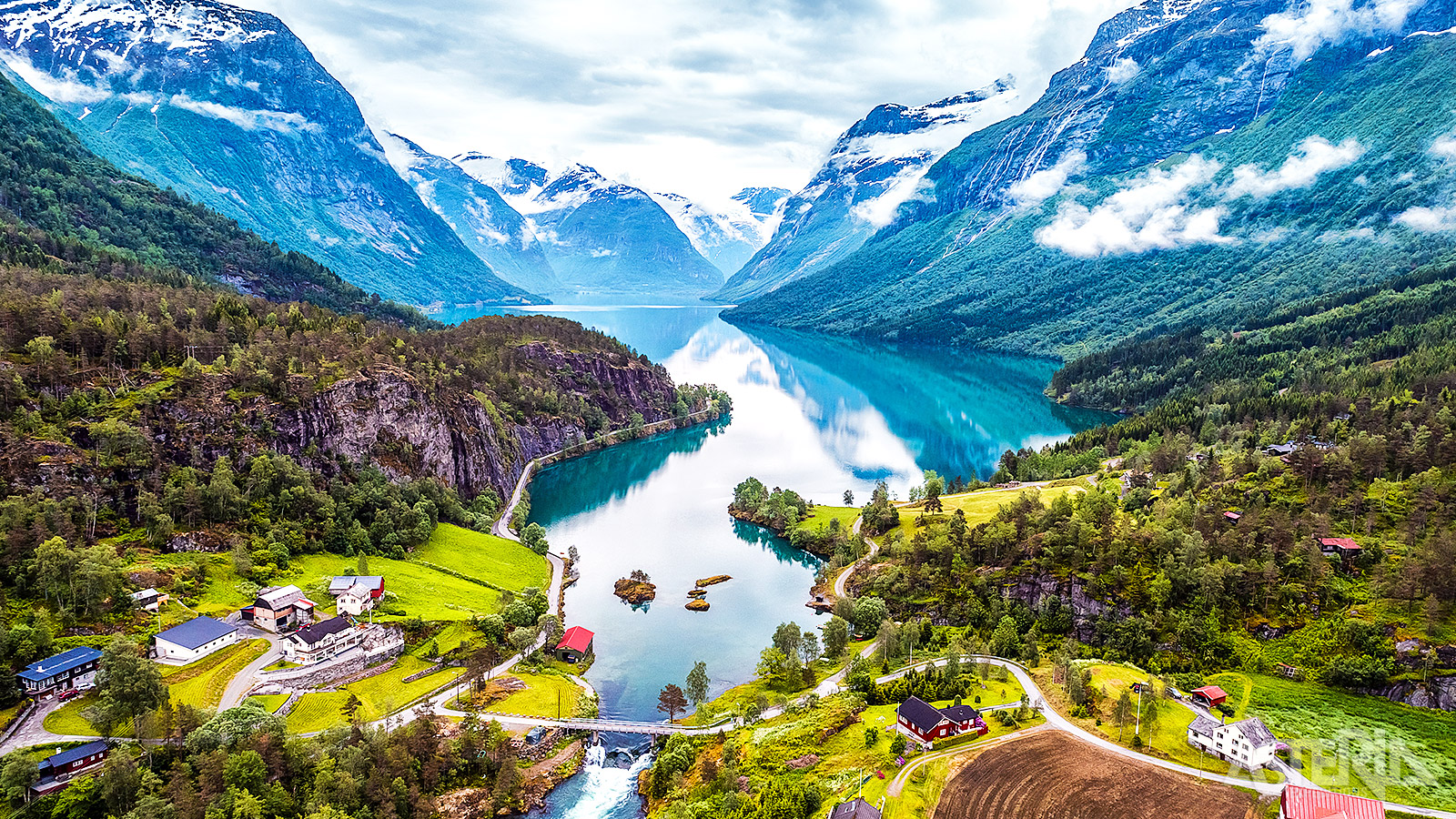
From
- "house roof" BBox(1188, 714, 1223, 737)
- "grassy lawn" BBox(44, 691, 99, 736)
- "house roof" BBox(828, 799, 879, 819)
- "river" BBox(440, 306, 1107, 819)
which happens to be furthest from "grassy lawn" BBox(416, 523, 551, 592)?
"house roof" BBox(1188, 714, 1223, 737)

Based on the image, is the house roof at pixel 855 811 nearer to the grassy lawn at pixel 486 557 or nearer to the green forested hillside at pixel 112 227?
the grassy lawn at pixel 486 557

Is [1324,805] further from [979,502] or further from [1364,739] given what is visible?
[979,502]

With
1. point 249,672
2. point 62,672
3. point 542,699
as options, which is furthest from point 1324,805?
point 62,672

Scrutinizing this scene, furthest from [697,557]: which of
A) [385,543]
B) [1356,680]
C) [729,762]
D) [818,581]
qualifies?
[1356,680]

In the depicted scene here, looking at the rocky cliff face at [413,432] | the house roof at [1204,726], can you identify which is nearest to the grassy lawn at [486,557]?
the rocky cliff face at [413,432]

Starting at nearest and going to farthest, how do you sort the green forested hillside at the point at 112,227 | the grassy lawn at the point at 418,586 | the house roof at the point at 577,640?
the house roof at the point at 577,640, the grassy lawn at the point at 418,586, the green forested hillside at the point at 112,227

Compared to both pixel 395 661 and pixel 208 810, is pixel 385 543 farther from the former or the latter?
pixel 208 810
